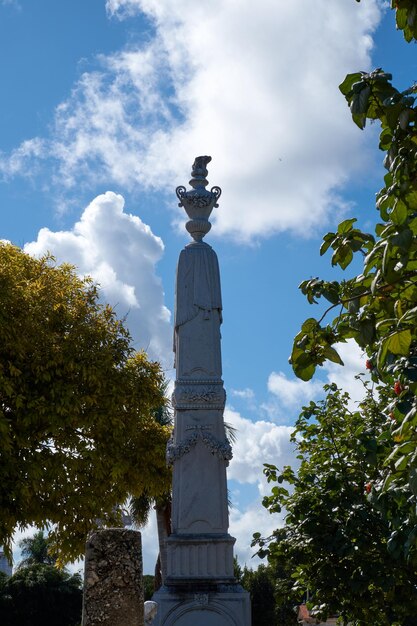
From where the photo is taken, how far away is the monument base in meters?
14.2

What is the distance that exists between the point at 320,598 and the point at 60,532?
7113 mm

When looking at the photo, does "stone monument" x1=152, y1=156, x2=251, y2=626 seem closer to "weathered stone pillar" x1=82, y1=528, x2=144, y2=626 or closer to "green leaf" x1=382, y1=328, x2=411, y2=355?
"weathered stone pillar" x1=82, y1=528, x2=144, y2=626

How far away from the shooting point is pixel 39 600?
40.6 m

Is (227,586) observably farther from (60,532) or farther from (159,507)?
(159,507)

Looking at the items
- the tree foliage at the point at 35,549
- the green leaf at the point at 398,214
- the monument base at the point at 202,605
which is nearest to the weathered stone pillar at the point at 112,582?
the green leaf at the point at 398,214

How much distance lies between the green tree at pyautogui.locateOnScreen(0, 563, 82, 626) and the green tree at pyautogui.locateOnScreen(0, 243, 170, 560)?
72.8 feet

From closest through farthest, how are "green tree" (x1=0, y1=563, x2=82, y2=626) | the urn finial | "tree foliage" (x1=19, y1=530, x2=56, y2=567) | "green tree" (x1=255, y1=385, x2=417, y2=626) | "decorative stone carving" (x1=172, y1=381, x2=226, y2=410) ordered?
1. "green tree" (x1=255, y1=385, x2=417, y2=626)
2. "decorative stone carving" (x1=172, y1=381, x2=226, y2=410)
3. the urn finial
4. "green tree" (x1=0, y1=563, x2=82, y2=626)
5. "tree foliage" (x1=19, y1=530, x2=56, y2=567)

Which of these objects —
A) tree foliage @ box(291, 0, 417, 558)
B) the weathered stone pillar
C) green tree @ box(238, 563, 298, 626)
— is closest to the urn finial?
the weathered stone pillar

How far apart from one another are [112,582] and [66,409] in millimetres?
10033

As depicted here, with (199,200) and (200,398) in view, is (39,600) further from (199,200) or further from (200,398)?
(199,200)

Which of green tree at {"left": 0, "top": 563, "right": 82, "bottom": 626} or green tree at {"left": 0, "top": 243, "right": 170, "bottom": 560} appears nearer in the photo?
green tree at {"left": 0, "top": 243, "right": 170, "bottom": 560}

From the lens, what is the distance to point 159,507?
2947cm

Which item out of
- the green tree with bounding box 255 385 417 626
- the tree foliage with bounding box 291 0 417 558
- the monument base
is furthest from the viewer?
the monument base

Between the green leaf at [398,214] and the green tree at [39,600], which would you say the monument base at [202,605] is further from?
the green tree at [39,600]
